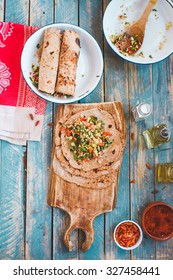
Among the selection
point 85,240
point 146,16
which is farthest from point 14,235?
point 146,16

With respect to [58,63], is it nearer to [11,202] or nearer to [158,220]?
[11,202]

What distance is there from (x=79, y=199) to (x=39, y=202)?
0.65 feet

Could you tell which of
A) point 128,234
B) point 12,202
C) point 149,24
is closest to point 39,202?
point 12,202

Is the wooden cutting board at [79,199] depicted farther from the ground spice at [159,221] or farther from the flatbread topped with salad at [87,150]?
the ground spice at [159,221]

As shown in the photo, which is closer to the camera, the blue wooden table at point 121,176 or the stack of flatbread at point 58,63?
the stack of flatbread at point 58,63

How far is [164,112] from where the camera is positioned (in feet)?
7.56

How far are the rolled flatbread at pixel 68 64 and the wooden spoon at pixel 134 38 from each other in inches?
9.3

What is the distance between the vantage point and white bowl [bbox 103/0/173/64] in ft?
7.36

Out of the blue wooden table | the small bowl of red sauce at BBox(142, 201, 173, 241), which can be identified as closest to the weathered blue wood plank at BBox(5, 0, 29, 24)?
the blue wooden table

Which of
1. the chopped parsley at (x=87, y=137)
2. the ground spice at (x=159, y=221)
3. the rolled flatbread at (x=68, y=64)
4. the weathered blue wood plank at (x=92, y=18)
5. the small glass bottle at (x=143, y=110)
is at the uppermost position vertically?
the weathered blue wood plank at (x=92, y=18)

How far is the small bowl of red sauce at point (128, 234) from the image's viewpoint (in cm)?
218

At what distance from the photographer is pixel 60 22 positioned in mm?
2270

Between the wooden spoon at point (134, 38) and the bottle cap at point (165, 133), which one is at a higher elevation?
the wooden spoon at point (134, 38)

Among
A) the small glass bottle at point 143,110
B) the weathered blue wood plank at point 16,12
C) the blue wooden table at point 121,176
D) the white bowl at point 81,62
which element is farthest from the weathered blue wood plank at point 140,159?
the weathered blue wood plank at point 16,12
